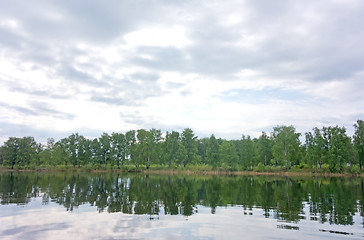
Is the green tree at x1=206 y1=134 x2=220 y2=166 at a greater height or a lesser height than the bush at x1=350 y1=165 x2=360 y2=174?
greater

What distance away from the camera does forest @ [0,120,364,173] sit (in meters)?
96.8

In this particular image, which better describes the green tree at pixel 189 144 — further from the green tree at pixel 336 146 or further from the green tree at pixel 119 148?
the green tree at pixel 336 146

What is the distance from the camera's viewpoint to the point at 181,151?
119312 mm

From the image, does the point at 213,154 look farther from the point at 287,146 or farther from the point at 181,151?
the point at 287,146

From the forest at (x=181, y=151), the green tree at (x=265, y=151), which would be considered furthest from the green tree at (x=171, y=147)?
the green tree at (x=265, y=151)

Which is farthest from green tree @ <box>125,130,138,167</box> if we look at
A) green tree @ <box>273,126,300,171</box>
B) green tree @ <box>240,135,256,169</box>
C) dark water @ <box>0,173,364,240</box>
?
dark water @ <box>0,173,364,240</box>

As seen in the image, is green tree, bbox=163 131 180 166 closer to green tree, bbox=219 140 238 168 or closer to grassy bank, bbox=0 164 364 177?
grassy bank, bbox=0 164 364 177

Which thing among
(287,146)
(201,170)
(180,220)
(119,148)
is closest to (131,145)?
(119,148)

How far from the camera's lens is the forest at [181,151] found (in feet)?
318

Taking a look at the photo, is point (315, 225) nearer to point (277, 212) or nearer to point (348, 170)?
point (277, 212)

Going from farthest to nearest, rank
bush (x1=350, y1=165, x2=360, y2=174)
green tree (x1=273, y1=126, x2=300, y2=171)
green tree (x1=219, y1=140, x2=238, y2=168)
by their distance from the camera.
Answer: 1. green tree (x1=219, y1=140, x2=238, y2=168)
2. green tree (x1=273, y1=126, x2=300, y2=171)
3. bush (x1=350, y1=165, x2=360, y2=174)

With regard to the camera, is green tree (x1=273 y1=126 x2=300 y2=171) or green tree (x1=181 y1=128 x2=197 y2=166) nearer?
green tree (x1=273 y1=126 x2=300 y2=171)

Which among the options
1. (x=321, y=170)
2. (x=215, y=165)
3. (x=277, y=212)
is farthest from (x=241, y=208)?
(x=215, y=165)

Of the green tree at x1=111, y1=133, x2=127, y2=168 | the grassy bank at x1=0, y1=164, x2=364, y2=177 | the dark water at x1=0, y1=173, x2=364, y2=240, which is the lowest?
the grassy bank at x1=0, y1=164, x2=364, y2=177
